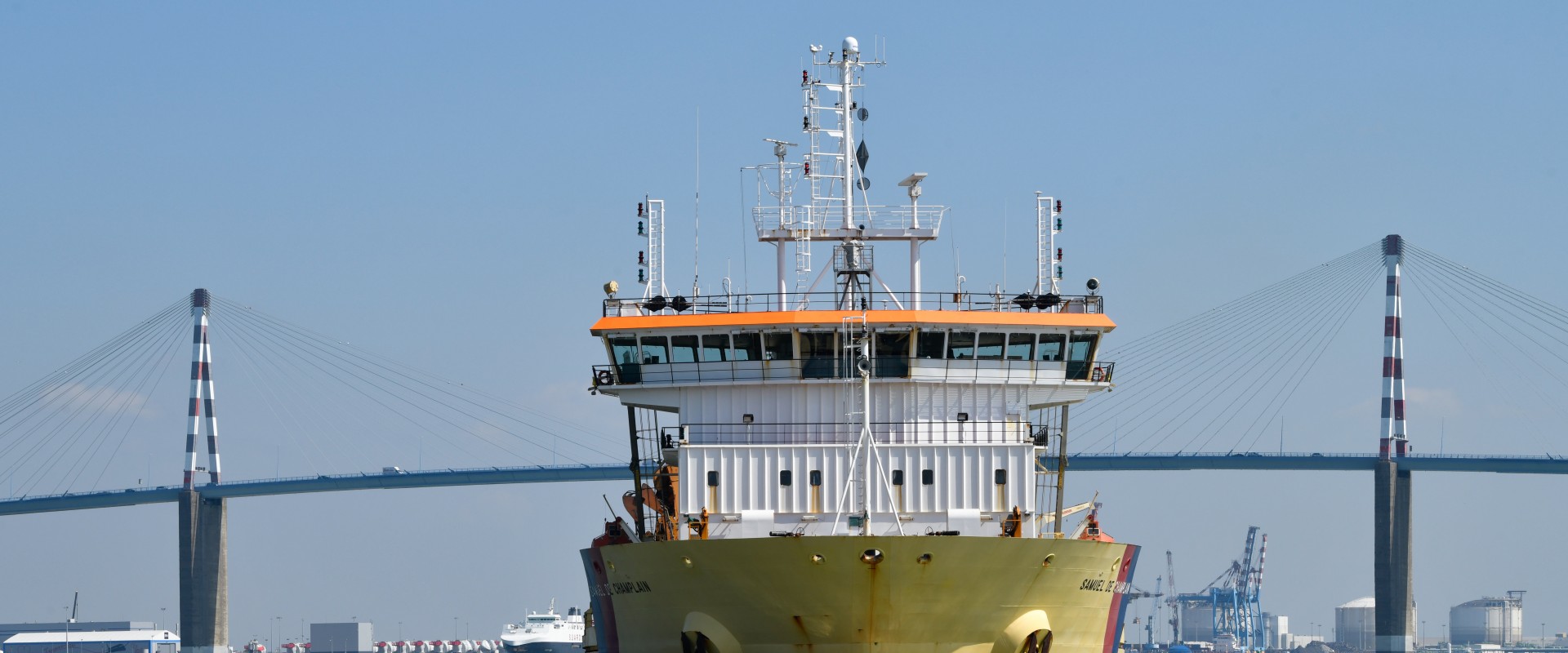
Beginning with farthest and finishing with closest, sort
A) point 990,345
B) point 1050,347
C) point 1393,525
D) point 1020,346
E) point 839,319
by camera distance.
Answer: point 1393,525
point 1050,347
point 1020,346
point 990,345
point 839,319

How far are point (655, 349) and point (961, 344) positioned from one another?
13.2ft

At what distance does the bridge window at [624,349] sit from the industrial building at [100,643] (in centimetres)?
13320

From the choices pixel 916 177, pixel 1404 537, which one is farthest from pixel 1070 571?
pixel 1404 537

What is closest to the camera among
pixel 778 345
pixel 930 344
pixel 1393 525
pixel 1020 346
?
pixel 930 344

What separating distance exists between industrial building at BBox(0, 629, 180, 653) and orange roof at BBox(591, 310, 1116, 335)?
13410cm

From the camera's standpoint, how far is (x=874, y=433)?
1069 inches

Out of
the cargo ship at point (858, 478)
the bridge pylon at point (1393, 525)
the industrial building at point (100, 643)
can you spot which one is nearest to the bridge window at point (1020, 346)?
the cargo ship at point (858, 478)

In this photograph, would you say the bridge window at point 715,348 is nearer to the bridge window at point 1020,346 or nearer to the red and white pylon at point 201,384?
the bridge window at point 1020,346

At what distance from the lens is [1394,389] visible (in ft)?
374

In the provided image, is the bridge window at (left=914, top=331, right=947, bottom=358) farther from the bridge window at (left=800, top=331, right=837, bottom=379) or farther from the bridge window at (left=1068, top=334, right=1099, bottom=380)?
the bridge window at (left=1068, top=334, right=1099, bottom=380)

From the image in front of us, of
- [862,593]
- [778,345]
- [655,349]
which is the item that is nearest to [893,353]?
[778,345]

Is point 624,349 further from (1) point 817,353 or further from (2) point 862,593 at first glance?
(2) point 862,593

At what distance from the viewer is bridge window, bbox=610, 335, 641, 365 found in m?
28.3

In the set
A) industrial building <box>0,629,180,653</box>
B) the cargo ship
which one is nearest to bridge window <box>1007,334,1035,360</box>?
the cargo ship
